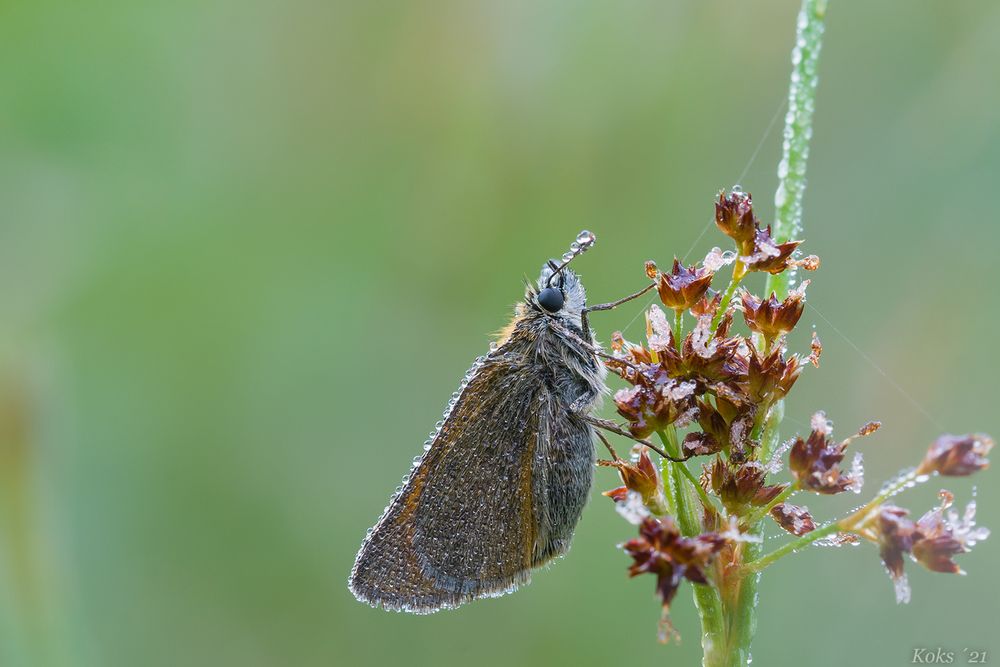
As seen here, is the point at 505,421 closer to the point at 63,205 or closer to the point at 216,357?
the point at 216,357

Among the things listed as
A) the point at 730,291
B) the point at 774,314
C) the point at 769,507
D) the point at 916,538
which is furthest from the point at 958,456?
the point at 730,291

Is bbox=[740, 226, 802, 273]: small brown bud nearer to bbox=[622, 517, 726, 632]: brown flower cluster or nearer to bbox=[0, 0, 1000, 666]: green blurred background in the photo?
bbox=[622, 517, 726, 632]: brown flower cluster

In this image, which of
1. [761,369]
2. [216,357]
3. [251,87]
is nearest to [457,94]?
[251,87]

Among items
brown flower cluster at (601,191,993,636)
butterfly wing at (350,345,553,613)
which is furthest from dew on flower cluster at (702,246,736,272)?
butterfly wing at (350,345,553,613)

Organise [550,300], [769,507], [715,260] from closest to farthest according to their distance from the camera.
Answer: [769,507] < [715,260] < [550,300]

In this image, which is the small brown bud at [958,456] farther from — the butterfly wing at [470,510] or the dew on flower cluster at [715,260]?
the butterfly wing at [470,510]

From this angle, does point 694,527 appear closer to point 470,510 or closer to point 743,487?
point 743,487
